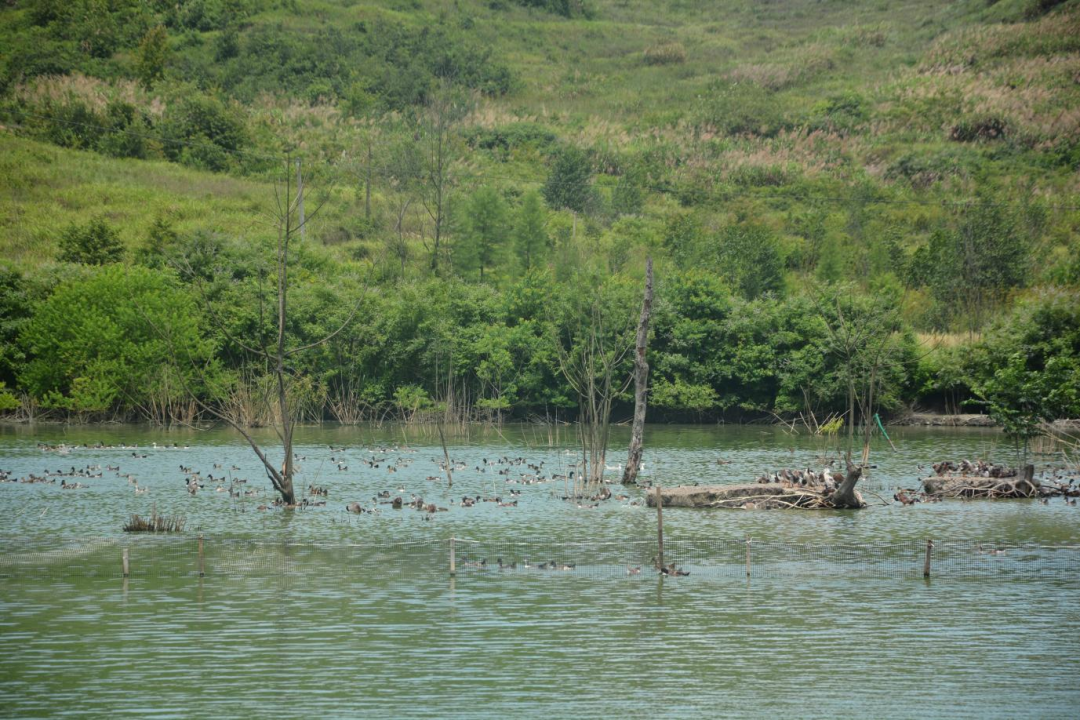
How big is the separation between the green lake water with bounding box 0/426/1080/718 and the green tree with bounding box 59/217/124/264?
33.1m

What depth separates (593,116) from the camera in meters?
119

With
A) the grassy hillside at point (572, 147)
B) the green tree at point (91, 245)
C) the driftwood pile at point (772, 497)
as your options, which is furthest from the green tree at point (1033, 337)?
the green tree at point (91, 245)

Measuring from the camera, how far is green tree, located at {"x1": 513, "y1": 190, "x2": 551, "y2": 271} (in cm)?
7206

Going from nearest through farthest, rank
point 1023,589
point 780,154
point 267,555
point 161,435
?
point 1023,589, point 267,555, point 161,435, point 780,154

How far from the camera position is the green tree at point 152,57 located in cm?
10425

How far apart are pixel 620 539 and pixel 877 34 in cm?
12500

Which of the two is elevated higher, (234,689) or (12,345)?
(12,345)

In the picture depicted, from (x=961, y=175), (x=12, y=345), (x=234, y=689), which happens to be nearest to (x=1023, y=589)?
(x=234, y=689)

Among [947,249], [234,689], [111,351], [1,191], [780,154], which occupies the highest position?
[780,154]

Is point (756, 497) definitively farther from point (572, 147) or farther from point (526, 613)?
point (572, 147)

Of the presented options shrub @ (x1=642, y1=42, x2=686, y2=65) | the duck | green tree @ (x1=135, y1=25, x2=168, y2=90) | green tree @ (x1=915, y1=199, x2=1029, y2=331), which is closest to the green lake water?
the duck

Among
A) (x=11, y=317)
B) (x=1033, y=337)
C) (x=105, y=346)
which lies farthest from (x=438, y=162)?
(x=1033, y=337)

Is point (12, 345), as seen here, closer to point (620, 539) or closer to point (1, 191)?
point (1, 191)

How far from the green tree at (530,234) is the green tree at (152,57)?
45960 mm
